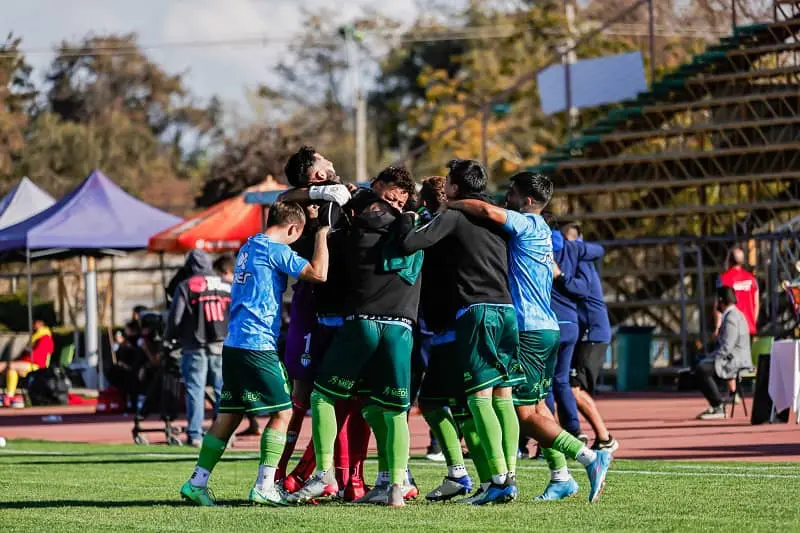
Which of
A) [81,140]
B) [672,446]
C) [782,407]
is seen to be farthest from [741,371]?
[81,140]

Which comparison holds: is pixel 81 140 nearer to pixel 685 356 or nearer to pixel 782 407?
pixel 685 356

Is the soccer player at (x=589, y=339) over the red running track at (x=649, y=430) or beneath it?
over

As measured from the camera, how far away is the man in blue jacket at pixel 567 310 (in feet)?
40.2

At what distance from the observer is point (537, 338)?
362 inches

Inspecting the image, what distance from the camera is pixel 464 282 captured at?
346 inches

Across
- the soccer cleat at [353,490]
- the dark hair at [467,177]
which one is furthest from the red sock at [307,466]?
the dark hair at [467,177]

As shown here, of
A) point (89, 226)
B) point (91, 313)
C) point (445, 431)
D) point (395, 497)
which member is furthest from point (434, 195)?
point (91, 313)

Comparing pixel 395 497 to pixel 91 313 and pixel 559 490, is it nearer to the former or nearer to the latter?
pixel 559 490

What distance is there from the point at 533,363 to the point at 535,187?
1106mm

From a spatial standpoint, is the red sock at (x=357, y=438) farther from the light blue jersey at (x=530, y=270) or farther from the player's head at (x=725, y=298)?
the player's head at (x=725, y=298)

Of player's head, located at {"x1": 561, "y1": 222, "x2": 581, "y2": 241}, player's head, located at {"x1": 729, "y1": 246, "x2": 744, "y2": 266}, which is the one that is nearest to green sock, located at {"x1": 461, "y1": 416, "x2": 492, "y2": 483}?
player's head, located at {"x1": 561, "y1": 222, "x2": 581, "y2": 241}

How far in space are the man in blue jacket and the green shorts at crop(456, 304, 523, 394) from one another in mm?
3299

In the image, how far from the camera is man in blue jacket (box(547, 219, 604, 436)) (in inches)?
483

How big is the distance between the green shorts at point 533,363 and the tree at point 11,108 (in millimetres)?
45209
